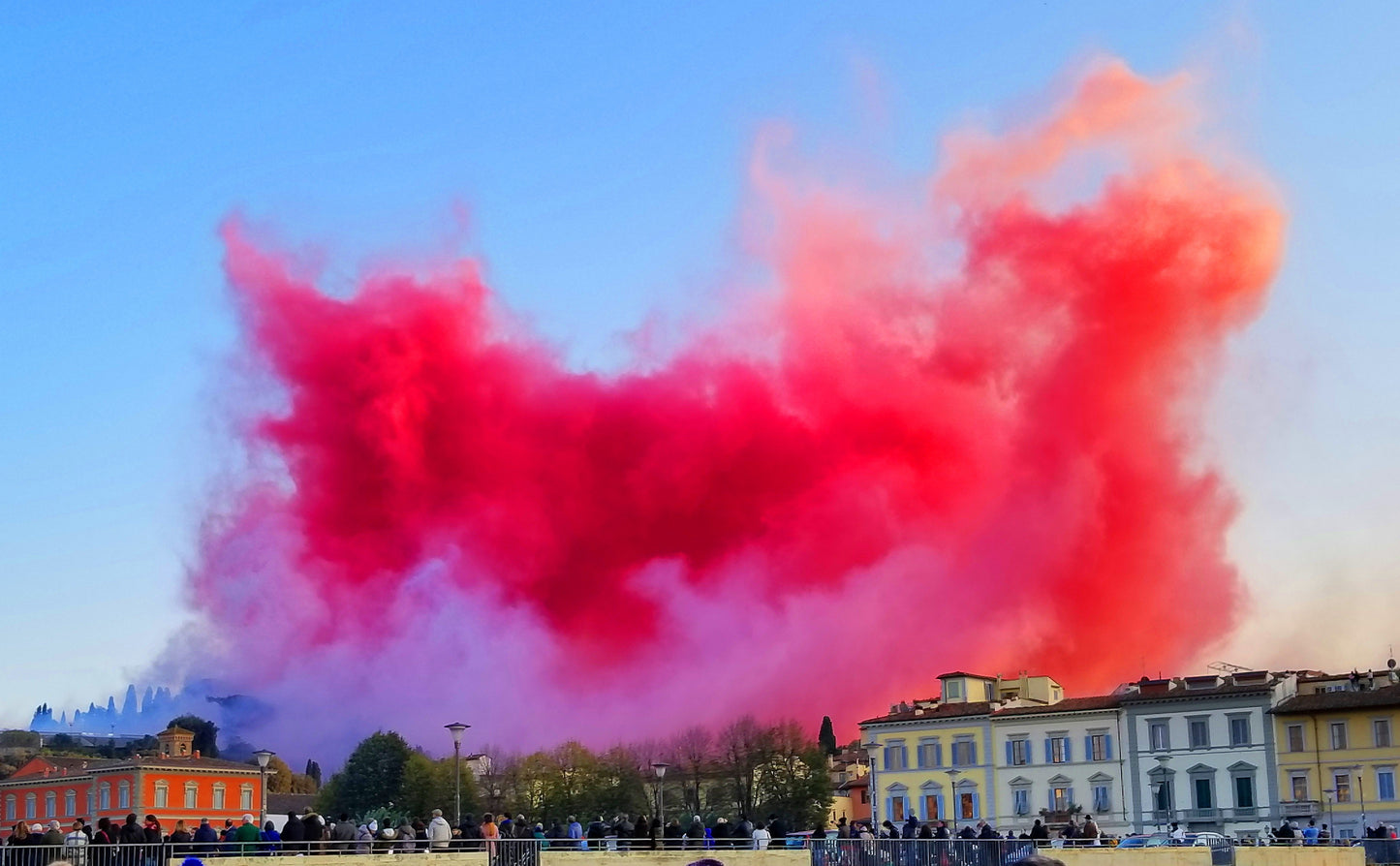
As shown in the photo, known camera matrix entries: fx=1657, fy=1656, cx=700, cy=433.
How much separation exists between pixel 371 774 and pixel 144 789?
15570mm

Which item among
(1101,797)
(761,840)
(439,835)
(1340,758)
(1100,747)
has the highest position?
(1100,747)

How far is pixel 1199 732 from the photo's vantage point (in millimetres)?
92062

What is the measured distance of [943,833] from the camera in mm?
45906

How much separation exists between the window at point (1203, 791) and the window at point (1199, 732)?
6.21 feet

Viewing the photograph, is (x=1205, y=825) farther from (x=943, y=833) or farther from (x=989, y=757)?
(x=943, y=833)

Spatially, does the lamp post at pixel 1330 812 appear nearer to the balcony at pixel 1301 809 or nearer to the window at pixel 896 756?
the balcony at pixel 1301 809

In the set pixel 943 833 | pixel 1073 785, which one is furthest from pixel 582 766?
pixel 943 833

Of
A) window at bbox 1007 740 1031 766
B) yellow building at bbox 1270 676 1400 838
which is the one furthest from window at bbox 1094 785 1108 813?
yellow building at bbox 1270 676 1400 838

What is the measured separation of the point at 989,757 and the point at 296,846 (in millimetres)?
70223

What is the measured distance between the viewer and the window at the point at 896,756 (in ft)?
336

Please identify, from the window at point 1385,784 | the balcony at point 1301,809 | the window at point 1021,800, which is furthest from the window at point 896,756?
the window at point 1385,784

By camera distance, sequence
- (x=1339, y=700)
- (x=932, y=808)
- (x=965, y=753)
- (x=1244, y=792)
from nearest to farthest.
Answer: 1. (x=1339, y=700)
2. (x=1244, y=792)
3. (x=965, y=753)
4. (x=932, y=808)

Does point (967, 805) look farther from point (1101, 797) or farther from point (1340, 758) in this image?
point (1340, 758)

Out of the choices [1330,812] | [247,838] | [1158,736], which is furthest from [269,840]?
[1158,736]
